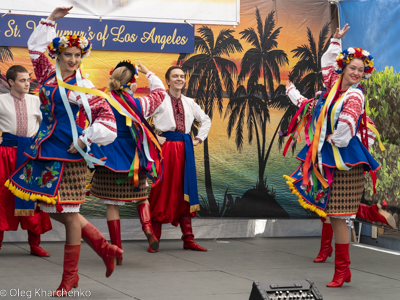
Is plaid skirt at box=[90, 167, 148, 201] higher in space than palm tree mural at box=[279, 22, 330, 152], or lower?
lower

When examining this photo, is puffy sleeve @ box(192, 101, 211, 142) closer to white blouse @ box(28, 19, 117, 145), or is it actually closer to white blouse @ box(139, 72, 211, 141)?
white blouse @ box(139, 72, 211, 141)

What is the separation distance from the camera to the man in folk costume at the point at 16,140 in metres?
→ 4.62

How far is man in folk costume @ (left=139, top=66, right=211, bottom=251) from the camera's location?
5180 mm

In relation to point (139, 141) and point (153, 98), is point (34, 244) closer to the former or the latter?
point (139, 141)

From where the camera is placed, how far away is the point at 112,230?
4.41m

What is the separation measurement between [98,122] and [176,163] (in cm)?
→ 206

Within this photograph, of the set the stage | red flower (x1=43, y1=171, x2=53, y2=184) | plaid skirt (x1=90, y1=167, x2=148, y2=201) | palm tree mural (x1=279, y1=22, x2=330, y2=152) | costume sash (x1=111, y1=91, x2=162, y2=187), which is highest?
palm tree mural (x1=279, y1=22, x2=330, y2=152)

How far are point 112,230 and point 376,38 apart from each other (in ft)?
10.3

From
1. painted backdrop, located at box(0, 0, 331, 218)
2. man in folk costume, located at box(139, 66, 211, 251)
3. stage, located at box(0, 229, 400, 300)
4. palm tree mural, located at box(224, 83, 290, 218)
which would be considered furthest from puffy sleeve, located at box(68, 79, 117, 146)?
palm tree mural, located at box(224, 83, 290, 218)

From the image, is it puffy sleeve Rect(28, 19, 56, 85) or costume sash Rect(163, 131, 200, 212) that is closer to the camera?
puffy sleeve Rect(28, 19, 56, 85)

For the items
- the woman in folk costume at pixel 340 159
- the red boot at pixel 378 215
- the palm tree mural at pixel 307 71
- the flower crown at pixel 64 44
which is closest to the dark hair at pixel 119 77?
the flower crown at pixel 64 44

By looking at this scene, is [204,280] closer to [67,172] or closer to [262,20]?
[67,172]

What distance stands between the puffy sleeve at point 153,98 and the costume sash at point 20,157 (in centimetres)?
99

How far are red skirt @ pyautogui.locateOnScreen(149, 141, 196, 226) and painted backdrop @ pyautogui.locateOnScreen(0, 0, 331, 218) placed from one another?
452 millimetres
